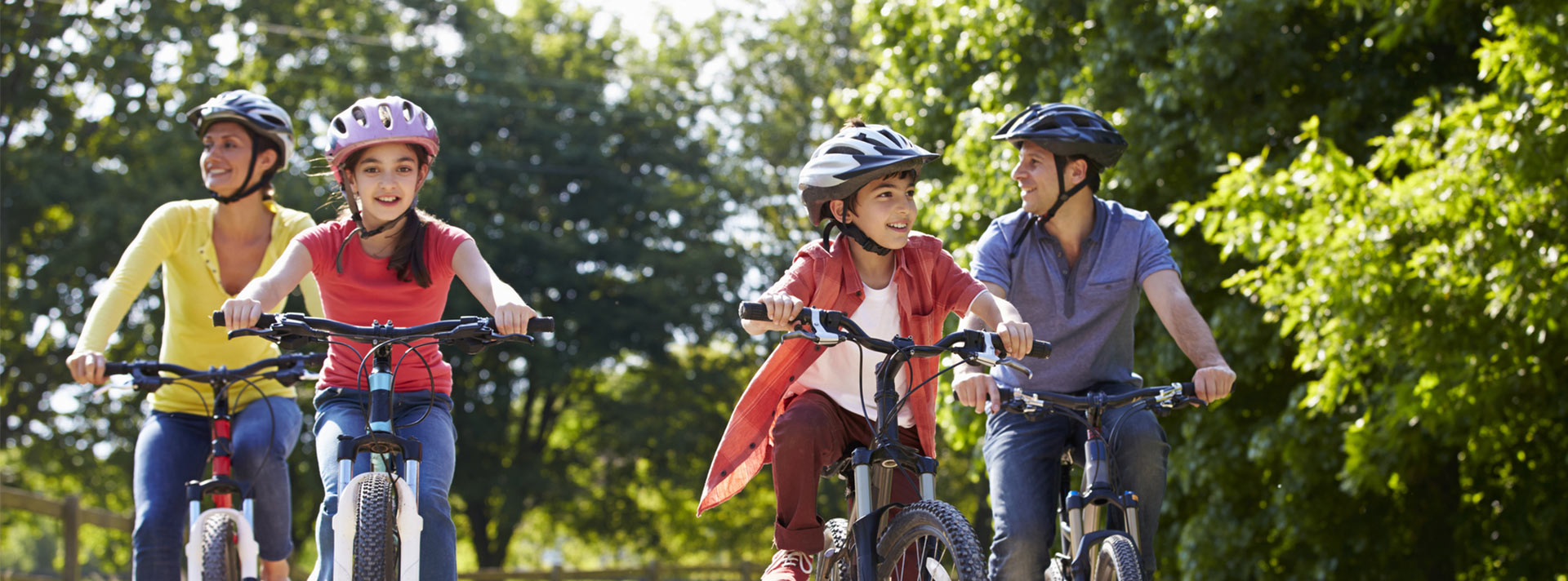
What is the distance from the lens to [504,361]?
2680 cm

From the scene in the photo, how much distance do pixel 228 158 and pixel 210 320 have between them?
1.93 feet

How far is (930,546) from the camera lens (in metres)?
3.68

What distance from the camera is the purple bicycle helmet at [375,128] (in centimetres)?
446

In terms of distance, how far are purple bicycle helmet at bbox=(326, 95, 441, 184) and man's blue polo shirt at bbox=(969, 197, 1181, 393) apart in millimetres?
1805

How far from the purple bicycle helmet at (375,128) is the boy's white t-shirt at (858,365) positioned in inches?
51.9

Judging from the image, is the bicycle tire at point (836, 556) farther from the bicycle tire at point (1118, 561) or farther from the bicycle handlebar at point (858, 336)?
the bicycle tire at point (1118, 561)

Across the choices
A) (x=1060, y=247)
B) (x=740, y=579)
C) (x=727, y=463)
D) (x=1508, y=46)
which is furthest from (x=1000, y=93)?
(x=740, y=579)

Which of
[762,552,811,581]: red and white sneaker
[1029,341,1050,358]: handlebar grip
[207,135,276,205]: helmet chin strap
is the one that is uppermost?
[207,135,276,205]: helmet chin strap

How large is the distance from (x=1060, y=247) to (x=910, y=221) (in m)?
0.90

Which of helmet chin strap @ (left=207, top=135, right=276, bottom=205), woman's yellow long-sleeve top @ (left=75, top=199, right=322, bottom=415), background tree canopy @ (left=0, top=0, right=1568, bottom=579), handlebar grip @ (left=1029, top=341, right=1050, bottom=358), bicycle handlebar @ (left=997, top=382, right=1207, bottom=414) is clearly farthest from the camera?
background tree canopy @ (left=0, top=0, right=1568, bottom=579)

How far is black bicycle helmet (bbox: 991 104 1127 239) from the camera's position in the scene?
497 centimetres

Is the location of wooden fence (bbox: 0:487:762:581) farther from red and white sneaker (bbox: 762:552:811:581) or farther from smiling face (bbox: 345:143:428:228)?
red and white sneaker (bbox: 762:552:811:581)

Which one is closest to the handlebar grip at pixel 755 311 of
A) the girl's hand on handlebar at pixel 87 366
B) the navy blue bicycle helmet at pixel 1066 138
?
the navy blue bicycle helmet at pixel 1066 138

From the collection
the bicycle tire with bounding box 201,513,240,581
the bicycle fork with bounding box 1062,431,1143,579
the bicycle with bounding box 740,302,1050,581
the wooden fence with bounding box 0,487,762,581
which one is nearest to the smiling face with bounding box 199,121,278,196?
the bicycle tire with bounding box 201,513,240,581
